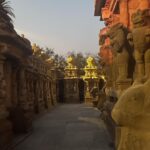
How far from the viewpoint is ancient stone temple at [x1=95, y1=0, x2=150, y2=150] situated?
190 centimetres

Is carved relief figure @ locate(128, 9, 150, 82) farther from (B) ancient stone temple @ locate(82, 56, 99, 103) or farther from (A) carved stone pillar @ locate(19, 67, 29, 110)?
(B) ancient stone temple @ locate(82, 56, 99, 103)

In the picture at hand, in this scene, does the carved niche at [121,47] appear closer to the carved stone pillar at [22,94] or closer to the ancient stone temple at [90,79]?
the carved stone pillar at [22,94]

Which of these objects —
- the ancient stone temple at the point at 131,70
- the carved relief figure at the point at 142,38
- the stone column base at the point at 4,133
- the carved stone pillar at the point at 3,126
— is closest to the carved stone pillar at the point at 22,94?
the carved stone pillar at the point at 3,126

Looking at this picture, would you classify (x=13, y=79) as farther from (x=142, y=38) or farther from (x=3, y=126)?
(x=142, y=38)

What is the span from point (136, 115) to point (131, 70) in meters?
7.42

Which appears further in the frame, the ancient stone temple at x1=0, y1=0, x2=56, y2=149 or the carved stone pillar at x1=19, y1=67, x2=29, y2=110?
the carved stone pillar at x1=19, y1=67, x2=29, y2=110

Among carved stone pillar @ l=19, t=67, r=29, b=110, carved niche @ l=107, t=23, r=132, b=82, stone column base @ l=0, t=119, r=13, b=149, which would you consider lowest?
stone column base @ l=0, t=119, r=13, b=149

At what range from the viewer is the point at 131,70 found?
9227 millimetres

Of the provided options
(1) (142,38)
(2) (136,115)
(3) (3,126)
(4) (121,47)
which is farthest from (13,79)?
(2) (136,115)

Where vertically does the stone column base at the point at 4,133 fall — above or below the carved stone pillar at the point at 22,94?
below

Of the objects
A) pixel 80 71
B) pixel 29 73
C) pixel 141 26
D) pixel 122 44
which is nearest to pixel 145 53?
pixel 141 26

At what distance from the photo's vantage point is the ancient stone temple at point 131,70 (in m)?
1.90

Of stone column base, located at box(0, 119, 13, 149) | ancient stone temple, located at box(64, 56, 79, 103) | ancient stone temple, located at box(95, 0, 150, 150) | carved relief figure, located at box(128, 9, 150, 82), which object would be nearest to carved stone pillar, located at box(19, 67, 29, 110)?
stone column base, located at box(0, 119, 13, 149)

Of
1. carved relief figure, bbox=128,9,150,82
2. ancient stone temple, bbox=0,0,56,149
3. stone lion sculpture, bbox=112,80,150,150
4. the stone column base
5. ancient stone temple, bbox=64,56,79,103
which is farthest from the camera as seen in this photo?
ancient stone temple, bbox=64,56,79,103
